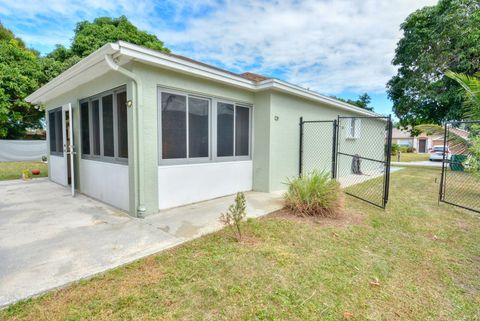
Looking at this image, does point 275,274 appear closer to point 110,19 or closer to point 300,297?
point 300,297

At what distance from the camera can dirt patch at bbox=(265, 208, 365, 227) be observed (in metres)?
4.15

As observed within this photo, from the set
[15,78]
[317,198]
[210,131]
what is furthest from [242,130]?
[15,78]

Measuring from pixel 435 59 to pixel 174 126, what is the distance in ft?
45.1

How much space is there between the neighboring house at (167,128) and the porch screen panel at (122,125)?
0.06 ft

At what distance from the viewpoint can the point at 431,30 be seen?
38.3ft

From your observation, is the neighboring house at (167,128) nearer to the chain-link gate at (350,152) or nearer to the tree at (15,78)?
the chain-link gate at (350,152)

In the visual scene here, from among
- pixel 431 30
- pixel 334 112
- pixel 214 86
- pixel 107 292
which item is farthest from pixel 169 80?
pixel 431 30

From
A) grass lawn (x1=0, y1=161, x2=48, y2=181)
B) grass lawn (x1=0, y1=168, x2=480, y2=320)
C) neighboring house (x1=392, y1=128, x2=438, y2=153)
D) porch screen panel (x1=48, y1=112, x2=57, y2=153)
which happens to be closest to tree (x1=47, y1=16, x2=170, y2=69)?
grass lawn (x1=0, y1=161, x2=48, y2=181)

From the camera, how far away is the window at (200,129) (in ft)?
15.5

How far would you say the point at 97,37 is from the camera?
1584cm

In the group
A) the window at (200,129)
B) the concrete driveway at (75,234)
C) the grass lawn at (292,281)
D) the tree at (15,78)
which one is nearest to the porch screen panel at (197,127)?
the window at (200,129)

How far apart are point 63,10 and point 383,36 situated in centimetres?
1444

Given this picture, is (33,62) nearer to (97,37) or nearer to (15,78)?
(15,78)

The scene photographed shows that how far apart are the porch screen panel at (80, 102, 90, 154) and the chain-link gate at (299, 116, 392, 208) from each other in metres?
5.64
